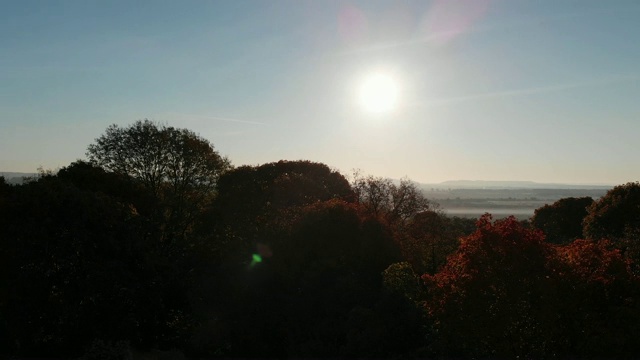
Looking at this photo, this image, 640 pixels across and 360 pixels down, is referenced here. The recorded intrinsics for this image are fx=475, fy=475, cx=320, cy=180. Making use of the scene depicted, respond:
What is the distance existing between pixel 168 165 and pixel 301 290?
2306cm

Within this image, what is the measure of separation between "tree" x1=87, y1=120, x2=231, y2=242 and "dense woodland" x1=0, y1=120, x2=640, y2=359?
489cm

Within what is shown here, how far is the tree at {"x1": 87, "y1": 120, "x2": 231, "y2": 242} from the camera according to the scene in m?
41.9

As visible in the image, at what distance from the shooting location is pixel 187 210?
44.4 m

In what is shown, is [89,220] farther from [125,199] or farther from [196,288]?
[125,199]

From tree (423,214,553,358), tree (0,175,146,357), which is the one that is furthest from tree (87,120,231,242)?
tree (423,214,553,358)

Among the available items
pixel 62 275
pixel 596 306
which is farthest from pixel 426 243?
pixel 62 275

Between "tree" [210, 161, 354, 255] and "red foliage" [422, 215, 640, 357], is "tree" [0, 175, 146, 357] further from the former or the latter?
"red foliage" [422, 215, 640, 357]

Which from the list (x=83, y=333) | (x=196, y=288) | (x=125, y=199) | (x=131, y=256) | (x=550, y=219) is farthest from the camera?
(x=550, y=219)

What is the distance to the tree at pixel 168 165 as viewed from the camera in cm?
4194

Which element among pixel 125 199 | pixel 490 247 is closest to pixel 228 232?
pixel 125 199

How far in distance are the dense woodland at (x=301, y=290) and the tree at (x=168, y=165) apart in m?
4.89

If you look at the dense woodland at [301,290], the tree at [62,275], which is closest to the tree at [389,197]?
the dense woodland at [301,290]

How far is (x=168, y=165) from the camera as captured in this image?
43.6 m

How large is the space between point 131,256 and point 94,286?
283 centimetres
